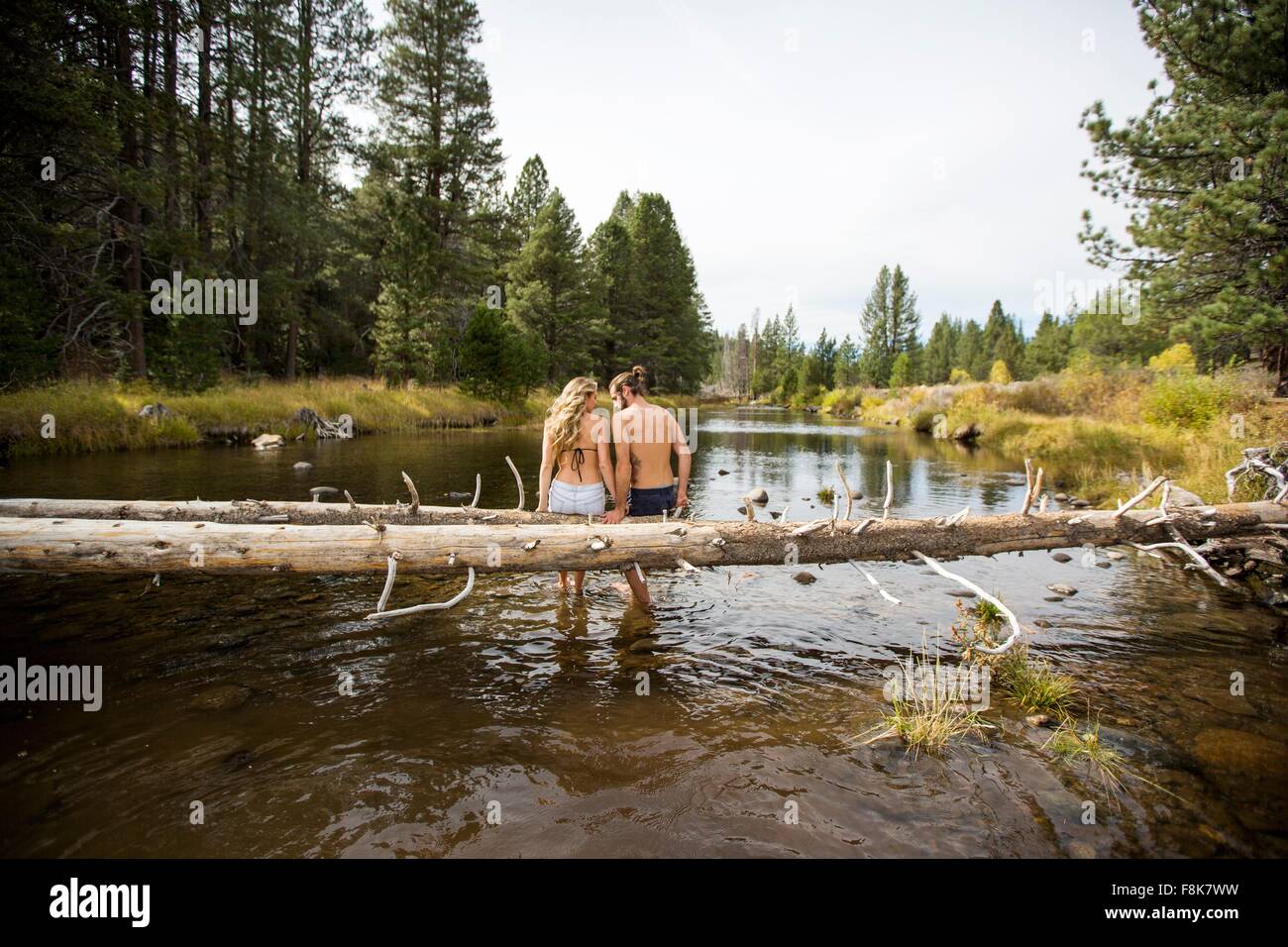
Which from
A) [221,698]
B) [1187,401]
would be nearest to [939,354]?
[1187,401]

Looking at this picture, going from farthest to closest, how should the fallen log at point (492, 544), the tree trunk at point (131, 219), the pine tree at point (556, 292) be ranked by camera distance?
1. the pine tree at point (556, 292)
2. the tree trunk at point (131, 219)
3. the fallen log at point (492, 544)

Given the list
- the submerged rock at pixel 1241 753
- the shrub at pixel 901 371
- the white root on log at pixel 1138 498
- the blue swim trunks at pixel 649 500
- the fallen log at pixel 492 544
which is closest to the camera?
the submerged rock at pixel 1241 753

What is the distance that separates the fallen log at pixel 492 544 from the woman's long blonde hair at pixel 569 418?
A: 155cm

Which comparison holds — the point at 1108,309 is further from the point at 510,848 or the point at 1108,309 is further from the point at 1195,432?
the point at 510,848

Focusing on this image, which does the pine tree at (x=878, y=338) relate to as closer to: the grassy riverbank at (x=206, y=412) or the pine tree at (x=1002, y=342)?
the pine tree at (x=1002, y=342)

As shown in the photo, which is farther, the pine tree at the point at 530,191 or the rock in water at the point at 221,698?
the pine tree at the point at 530,191

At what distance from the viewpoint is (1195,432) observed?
14430mm

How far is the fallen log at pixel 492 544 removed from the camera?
4.65 metres

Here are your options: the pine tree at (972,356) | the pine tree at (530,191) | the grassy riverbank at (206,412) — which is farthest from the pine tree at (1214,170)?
the pine tree at (972,356)

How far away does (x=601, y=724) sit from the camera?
4.59 m

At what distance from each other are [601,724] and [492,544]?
5.52 feet

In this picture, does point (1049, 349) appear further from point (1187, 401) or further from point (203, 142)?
point (203, 142)
